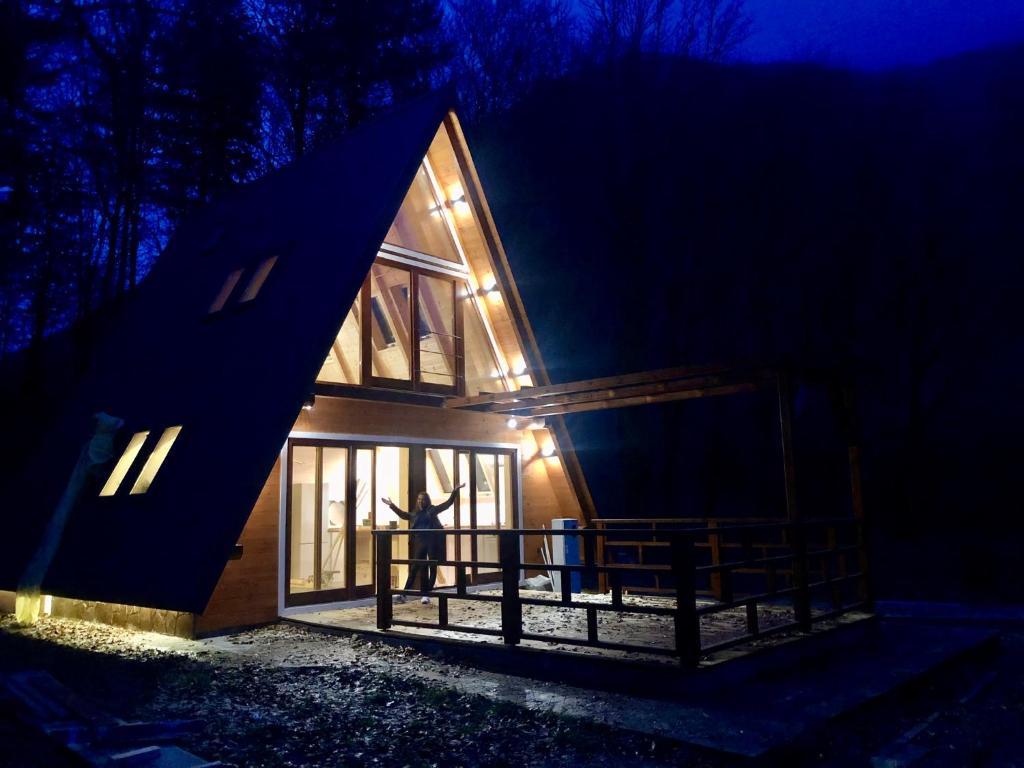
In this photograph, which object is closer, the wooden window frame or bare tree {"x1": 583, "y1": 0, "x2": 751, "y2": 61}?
the wooden window frame

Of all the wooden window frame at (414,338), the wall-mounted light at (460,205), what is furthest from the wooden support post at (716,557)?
the wall-mounted light at (460,205)

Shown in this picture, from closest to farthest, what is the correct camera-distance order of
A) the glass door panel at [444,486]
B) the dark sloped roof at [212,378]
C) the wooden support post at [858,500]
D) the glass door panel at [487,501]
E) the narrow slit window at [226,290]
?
the dark sloped roof at [212,378]
the wooden support post at [858,500]
the narrow slit window at [226,290]
the glass door panel at [444,486]
the glass door panel at [487,501]

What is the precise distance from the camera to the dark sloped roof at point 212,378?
808 centimetres

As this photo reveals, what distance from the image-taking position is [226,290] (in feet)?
37.3

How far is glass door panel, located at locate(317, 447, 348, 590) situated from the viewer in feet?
33.6

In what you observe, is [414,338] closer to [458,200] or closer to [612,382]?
[458,200]

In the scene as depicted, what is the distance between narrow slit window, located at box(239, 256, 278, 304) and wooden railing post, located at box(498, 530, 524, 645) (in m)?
5.51

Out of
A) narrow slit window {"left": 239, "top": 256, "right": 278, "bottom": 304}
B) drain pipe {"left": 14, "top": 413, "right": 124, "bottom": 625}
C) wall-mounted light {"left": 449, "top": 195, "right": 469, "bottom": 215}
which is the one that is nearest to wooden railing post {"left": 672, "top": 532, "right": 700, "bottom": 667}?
narrow slit window {"left": 239, "top": 256, "right": 278, "bottom": 304}

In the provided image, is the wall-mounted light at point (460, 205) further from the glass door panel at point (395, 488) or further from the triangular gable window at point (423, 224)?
the glass door panel at point (395, 488)

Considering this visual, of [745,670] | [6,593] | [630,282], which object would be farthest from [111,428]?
[630,282]

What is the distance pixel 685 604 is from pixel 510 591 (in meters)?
1.87

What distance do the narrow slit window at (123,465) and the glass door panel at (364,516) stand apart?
283cm

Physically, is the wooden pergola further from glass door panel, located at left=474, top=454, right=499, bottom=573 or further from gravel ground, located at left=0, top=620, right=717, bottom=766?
gravel ground, located at left=0, top=620, right=717, bottom=766

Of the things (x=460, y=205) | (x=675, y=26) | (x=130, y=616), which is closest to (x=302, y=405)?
(x=130, y=616)
